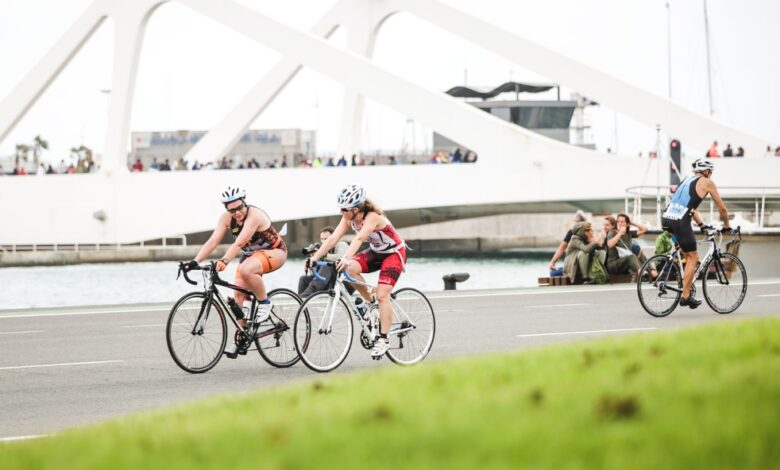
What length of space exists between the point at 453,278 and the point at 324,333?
508 inches

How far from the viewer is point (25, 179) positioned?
64.4 metres

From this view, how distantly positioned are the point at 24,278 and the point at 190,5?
51.1ft

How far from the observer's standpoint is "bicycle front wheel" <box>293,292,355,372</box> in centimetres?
998

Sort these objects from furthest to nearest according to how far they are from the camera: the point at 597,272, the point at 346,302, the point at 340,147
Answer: the point at 340,147 → the point at 597,272 → the point at 346,302

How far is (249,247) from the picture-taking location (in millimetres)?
10672

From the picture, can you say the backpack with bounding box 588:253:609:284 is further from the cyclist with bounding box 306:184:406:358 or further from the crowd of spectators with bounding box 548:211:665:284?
the cyclist with bounding box 306:184:406:358

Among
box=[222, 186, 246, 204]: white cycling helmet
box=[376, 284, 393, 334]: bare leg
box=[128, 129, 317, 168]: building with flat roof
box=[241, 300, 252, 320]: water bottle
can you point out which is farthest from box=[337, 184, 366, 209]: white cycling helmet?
box=[128, 129, 317, 168]: building with flat roof

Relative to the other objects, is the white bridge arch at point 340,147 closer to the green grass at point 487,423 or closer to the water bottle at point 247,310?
the water bottle at point 247,310

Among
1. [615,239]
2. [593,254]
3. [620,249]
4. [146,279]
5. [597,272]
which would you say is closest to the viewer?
[615,239]

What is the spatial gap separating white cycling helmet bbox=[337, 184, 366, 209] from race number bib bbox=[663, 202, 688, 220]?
15.2 ft

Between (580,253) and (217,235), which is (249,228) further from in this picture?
(580,253)

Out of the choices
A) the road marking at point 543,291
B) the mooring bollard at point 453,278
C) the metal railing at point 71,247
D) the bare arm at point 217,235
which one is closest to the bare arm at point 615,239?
the road marking at point 543,291

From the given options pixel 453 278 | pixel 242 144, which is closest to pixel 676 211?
pixel 453 278

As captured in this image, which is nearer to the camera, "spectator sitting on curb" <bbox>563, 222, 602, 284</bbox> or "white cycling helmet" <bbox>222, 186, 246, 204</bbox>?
"white cycling helmet" <bbox>222, 186, 246, 204</bbox>
